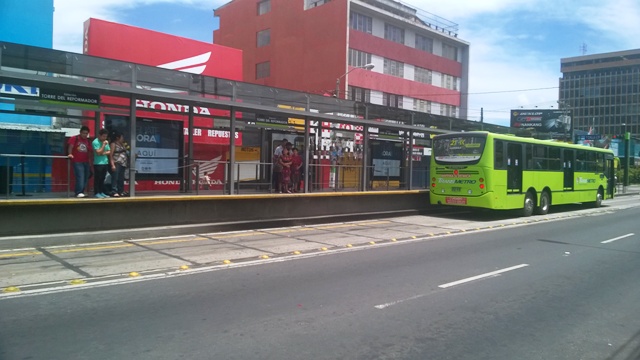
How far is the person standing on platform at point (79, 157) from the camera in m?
10.7

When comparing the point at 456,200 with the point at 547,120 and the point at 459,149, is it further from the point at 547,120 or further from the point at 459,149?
the point at 547,120

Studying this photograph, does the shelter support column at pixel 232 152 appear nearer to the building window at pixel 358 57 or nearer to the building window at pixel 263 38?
the building window at pixel 358 57

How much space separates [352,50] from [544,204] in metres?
22.8

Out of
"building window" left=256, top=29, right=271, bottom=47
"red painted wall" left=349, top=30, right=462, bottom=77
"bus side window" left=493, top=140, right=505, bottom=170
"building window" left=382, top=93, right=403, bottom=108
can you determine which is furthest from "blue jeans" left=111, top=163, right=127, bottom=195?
"building window" left=256, top=29, right=271, bottom=47

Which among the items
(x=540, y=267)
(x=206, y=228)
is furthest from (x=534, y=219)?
(x=206, y=228)

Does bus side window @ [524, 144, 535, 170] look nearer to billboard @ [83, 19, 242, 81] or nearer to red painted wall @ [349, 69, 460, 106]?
billboard @ [83, 19, 242, 81]

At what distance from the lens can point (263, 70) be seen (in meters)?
43.3

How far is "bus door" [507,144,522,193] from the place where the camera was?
16.5 metres

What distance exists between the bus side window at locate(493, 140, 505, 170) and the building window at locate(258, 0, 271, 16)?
108 ft

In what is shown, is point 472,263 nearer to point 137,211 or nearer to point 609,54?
point 137,211

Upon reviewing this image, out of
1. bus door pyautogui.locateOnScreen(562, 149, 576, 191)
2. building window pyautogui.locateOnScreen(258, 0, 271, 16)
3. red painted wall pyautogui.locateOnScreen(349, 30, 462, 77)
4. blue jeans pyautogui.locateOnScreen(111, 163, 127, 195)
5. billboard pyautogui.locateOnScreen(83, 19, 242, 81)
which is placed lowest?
blue jeans pyautogui.locateOnScreen(111, 163, 127, 195)

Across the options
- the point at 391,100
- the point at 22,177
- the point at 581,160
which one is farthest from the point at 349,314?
the point at 391,100

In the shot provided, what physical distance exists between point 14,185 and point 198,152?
25.9 ft

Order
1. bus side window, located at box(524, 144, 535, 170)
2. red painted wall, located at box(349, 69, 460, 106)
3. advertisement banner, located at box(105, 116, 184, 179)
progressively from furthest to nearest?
red painted wall, located at box(349, 69, 460, 106)
bus side window, located at box(524, 144, 535, 170)
advertisement banner, located at box(105, 116, 184, 179)
